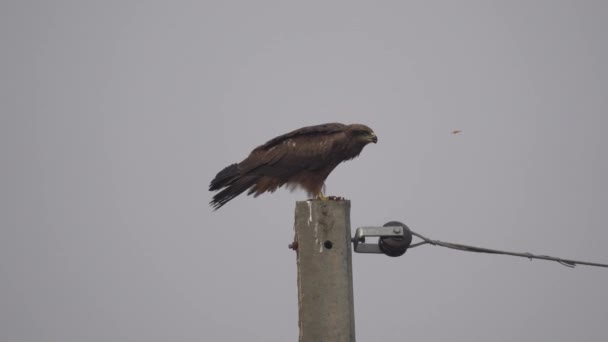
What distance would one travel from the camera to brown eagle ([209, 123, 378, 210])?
8.08 m

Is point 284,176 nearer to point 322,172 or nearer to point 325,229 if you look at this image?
point 322,172

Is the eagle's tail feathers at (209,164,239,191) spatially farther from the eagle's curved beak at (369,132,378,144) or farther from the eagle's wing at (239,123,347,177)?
the eagle's curved beak at (369,132,378,144)

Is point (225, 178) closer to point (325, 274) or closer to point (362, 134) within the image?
point (362, 134)

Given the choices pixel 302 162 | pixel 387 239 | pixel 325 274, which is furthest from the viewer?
pixel 302 162

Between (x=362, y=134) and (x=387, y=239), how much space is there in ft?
13.5

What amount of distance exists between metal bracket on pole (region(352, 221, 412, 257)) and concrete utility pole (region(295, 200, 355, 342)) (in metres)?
0.26

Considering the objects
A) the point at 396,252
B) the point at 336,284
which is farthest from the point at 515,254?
the point at 336,284

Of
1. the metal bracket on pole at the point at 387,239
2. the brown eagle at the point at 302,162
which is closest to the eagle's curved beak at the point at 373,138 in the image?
the brown eagle at the point at 302,162

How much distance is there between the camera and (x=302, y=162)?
8148 mm

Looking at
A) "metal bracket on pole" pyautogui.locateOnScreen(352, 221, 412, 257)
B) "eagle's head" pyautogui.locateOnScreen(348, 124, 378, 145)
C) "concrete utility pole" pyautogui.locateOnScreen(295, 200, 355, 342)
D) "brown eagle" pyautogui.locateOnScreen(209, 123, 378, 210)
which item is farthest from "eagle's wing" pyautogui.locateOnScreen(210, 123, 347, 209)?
"concrete utility pole" pyautogui.locateOnScreen(295, 200, 355, 342)

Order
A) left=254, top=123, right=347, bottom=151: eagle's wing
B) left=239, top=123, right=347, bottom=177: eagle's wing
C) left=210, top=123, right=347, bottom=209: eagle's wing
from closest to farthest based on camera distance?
left=210, top=123, right=347, bottom=209: eagle's wing
left=239, top=123, right=347, bottom=177: eagle's wing
left=254, top=123, right=347, bottom=151: eagle's wing

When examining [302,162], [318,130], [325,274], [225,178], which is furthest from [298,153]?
[325,274]

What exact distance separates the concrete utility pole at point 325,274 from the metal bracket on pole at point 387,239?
0.85 ft

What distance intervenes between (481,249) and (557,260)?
0.76m
